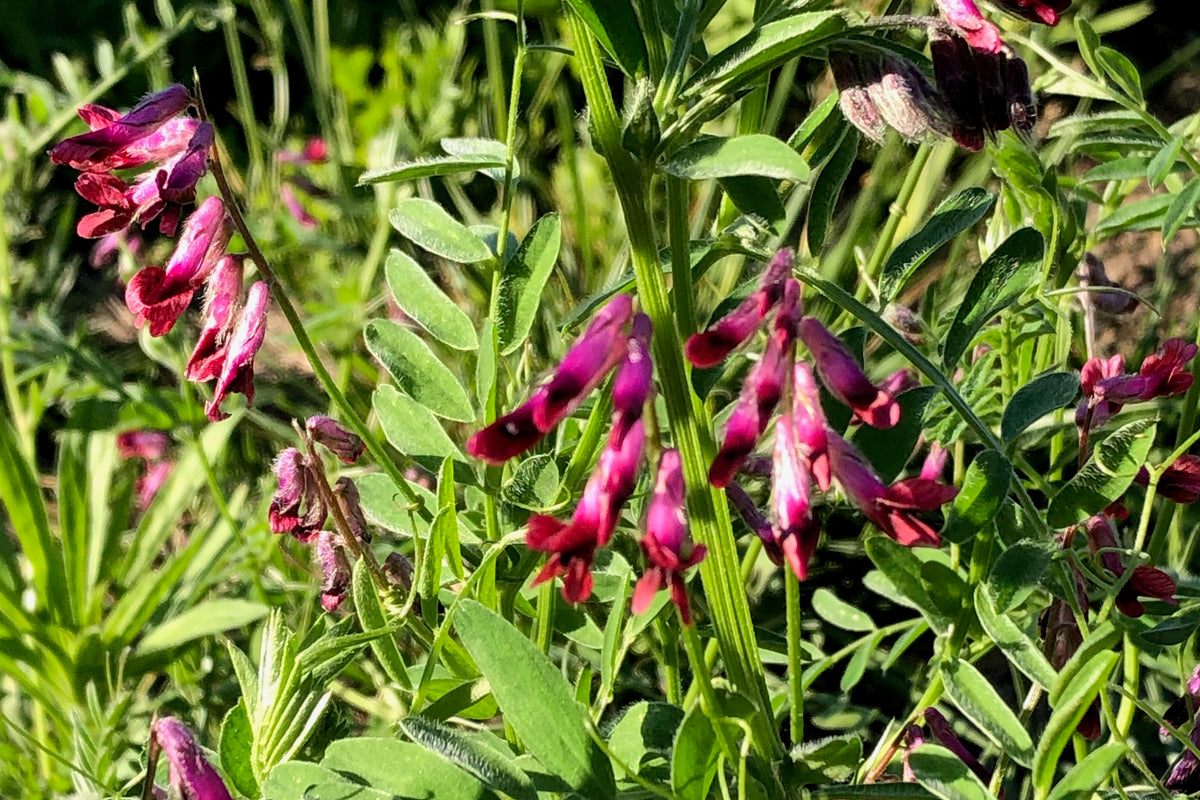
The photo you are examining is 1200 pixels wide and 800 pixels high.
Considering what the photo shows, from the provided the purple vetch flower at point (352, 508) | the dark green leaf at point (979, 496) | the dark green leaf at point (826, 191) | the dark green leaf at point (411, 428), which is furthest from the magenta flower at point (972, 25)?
the purple vetch flower at point (352, 508)

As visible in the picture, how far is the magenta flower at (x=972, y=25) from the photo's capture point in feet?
2.39

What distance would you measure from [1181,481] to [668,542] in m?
0.50

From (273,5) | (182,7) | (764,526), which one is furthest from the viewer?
(182,7)

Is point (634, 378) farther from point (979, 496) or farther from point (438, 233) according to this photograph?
point (438, 233)

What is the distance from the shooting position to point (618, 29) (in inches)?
28.1

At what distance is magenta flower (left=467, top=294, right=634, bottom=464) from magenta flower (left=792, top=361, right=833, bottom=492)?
99 millimetres

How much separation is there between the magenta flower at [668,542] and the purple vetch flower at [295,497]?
0.39m

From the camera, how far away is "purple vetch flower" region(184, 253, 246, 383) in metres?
0.94

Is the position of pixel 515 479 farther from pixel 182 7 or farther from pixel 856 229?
pixel 182 7

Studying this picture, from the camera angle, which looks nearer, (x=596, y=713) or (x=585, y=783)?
(x=585, y=783)

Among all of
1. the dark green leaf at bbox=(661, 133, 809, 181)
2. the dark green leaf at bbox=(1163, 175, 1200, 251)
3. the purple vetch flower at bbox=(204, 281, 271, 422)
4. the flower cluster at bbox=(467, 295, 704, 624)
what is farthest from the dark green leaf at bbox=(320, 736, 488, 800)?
the dark green leaf at bbox=(1163, 175, 1200, 251)

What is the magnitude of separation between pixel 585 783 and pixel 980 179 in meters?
1.87

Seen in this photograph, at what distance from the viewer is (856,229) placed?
82.0 inches

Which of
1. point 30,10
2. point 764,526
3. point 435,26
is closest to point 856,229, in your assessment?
point 764,526
